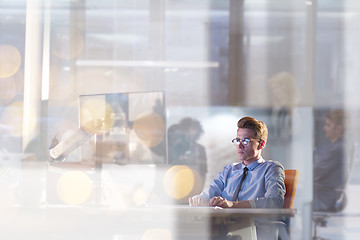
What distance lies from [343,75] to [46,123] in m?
2.10

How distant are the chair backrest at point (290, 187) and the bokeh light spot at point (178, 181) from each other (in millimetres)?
926

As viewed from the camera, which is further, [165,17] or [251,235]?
[165,17]

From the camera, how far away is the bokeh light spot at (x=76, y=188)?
2.89 metres

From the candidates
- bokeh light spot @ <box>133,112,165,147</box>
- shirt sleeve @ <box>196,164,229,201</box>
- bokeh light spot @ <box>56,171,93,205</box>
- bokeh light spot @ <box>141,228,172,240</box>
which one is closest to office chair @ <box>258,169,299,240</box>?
shirt sleeve @ <box>196,164,229,201</box>

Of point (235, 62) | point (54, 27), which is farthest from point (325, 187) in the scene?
point (54, 27)

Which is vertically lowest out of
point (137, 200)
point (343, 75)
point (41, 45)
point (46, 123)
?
point (137, 200)

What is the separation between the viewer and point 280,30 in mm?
2957

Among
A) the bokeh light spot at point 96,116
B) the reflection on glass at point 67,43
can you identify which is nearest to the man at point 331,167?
the bokeh light spot at point 96,116

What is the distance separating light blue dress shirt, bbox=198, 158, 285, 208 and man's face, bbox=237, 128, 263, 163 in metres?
0.03

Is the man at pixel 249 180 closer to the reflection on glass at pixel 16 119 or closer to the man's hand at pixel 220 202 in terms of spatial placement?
the man's hand at pixel 220 202

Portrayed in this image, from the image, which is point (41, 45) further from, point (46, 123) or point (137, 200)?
point (137, 200)

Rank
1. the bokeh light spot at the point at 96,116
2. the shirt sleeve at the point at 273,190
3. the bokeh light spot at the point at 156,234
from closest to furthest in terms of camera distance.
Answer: the shirt sleeve at the point at 273,190 → the bokeh light spot at the point at 156,234 → the bokeh light spot at the point at 96,116

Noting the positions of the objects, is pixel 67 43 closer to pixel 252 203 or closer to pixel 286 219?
pixel 252 203

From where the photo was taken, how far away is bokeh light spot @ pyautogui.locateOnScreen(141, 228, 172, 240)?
2578 millimetres
